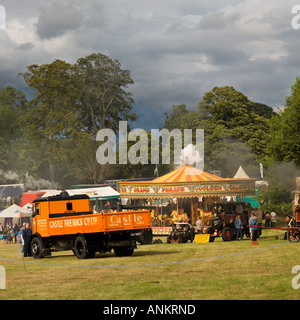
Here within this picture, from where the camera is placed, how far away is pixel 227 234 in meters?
30.7

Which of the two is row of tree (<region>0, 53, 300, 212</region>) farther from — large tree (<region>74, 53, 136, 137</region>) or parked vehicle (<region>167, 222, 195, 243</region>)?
parked vehicle (<region>167, 222, 195, 243</region>)

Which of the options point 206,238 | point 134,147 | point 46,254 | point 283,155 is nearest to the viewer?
point 46,254

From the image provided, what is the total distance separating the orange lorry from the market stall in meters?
14.3

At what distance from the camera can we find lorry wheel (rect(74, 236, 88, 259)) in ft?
71.8

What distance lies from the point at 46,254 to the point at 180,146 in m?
55.0

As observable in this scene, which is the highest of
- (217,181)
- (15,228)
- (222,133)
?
(222,133)

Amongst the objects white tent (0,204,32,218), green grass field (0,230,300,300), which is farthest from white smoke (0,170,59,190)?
green grass field (0,230,300,300)

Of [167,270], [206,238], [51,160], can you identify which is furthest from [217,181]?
[51,160]

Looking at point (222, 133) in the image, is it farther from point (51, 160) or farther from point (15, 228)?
point (15, 228)

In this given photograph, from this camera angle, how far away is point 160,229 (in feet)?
130

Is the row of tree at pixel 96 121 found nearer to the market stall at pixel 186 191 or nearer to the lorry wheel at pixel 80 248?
the market stall at pixel 186 191

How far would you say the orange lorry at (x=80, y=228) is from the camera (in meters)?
21.7

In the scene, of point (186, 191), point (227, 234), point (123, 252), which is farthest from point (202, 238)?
point (123, 252)

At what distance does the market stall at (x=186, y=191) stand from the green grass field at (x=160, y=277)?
1518 centimetres
